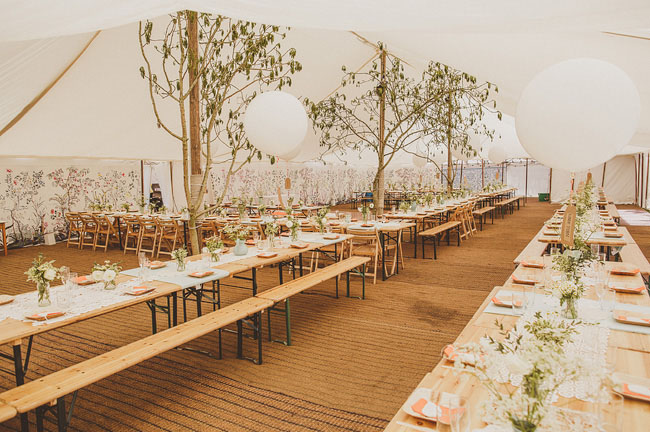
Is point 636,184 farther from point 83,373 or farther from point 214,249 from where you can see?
point 83,373

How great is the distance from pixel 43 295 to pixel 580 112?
350 centimetres

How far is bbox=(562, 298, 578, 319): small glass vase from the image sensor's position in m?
2.42

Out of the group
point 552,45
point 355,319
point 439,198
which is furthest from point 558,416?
point 439,198

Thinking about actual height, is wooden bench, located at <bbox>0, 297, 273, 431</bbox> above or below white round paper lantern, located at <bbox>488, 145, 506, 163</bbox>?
below

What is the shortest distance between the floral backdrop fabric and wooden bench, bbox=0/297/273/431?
29.2 feet

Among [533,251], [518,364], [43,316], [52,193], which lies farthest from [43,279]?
[52,193]

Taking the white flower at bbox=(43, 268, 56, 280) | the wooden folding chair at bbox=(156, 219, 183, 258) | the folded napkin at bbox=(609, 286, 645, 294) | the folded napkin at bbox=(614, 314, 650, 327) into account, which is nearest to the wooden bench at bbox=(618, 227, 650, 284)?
the folded napkin at bbox=(609, 286, 645, 294)

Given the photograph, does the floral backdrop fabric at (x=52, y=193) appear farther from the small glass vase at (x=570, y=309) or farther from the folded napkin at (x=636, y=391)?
the folded napkin at (x=636, y=391)

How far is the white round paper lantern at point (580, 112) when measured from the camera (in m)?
2.18

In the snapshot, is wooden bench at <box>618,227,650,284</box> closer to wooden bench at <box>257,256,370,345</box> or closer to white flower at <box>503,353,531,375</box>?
wooden bench at <box>257,256,370,345</box>

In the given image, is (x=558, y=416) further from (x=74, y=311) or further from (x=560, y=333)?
(x=74, y=311)

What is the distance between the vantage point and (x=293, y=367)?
3.75m

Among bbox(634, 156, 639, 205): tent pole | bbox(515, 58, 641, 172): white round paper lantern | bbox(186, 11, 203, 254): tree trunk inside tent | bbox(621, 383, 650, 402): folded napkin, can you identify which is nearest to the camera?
bbox(621, 383, 650, 402): folded napkin

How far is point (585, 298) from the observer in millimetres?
2916
